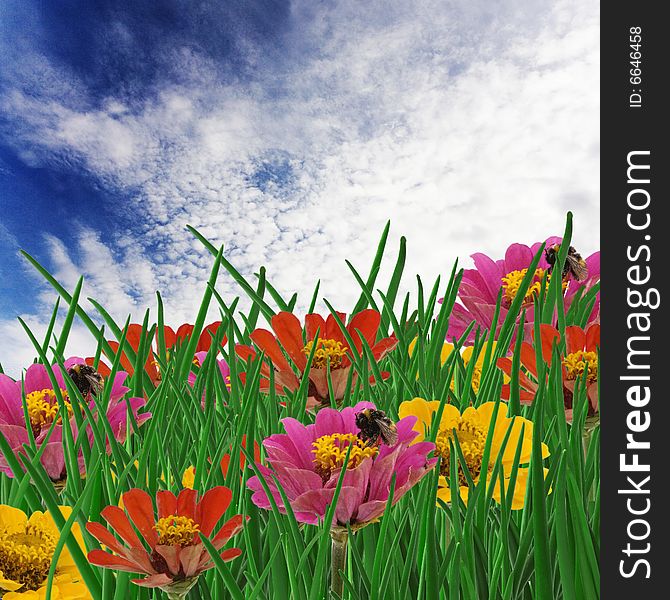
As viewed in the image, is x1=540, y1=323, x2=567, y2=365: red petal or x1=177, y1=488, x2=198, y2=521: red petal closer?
x1=177, y1=488, x2=198, y2=521: red petal

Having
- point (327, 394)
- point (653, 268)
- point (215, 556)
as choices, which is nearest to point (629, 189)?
point (653, 268)

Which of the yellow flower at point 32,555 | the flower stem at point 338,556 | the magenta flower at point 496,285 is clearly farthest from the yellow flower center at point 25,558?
the magenta flower at point 496,285

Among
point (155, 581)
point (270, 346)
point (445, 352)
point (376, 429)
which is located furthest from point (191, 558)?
point (445, 352)

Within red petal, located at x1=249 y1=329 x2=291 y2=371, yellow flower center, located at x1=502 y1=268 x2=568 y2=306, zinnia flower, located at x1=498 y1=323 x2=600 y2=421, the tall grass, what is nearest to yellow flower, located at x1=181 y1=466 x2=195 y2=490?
the tall grass

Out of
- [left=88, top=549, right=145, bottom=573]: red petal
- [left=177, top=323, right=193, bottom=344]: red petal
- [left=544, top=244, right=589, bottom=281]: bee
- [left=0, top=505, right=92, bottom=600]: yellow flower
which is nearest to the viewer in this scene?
[left=88, top=549, right=145, bottom=573]: red petal

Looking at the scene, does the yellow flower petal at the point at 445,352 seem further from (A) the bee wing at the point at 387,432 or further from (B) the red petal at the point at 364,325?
(A) the bee wing at the point at 387,432

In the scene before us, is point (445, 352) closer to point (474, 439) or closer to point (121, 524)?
point (474, 439)

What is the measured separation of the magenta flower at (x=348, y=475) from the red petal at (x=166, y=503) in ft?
0.16

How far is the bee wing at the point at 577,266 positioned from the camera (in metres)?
0.76

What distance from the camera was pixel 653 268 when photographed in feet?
1.78

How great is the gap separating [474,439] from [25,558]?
0.34m

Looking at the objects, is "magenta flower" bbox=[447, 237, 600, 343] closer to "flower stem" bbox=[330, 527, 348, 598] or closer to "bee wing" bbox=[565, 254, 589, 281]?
"bee wing" bbox=[565, 254, 589, 281]

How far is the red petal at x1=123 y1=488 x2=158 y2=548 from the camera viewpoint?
17.0 inches

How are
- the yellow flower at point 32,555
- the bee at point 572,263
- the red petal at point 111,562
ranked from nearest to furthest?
the red petal at point 111,562, the yellow flower at point 32,555, the bee at point 572,263
